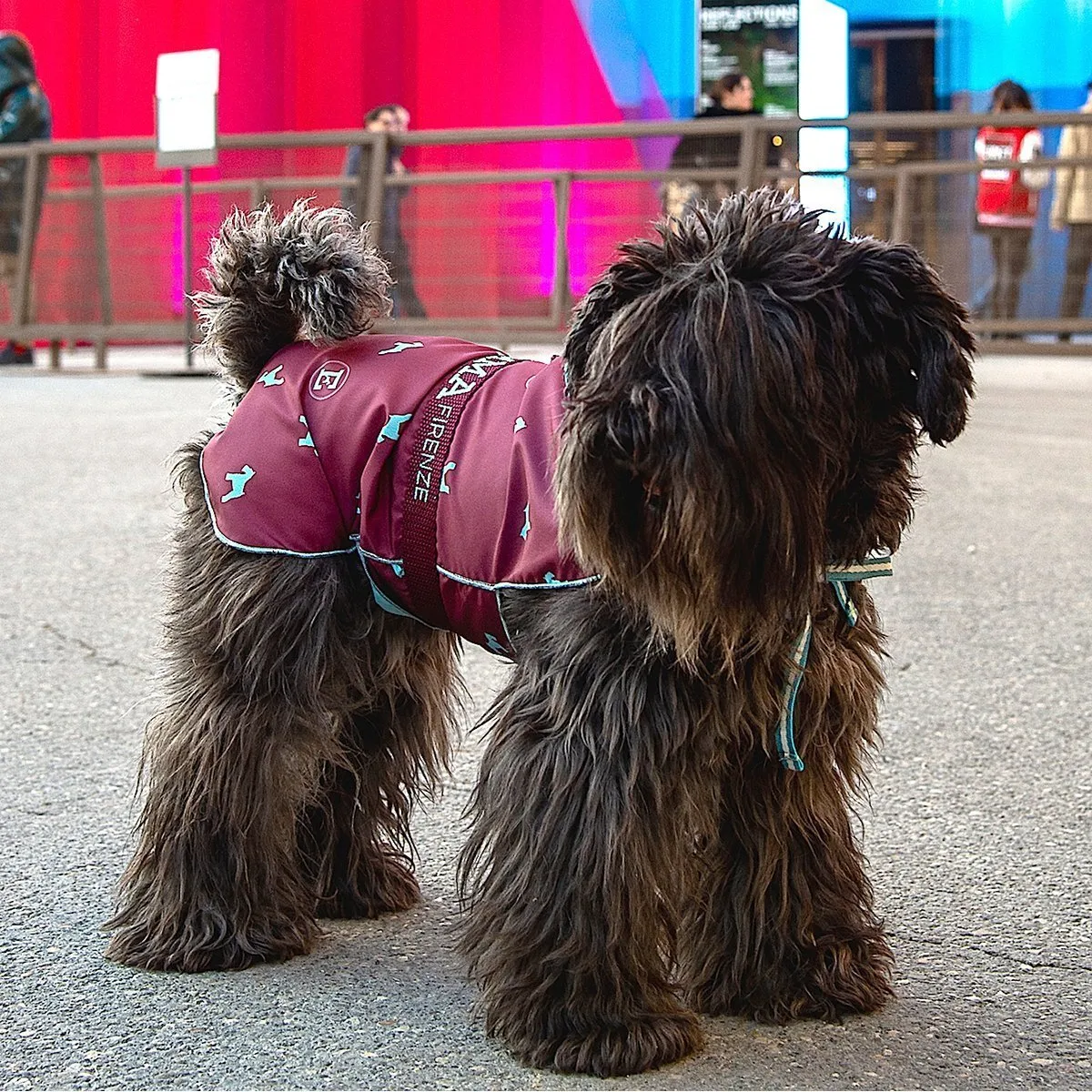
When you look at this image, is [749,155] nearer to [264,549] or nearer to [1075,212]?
[1075,212]

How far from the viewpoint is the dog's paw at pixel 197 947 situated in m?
2.68

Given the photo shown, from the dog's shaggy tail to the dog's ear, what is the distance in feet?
3.23

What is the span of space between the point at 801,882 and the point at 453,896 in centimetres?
78

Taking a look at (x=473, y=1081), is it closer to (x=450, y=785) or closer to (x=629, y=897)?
(x=629, y=897)

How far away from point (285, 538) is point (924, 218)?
13.0 metres

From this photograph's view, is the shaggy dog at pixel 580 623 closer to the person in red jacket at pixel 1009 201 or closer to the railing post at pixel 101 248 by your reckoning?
the person in red jacket at pixel 1009 201

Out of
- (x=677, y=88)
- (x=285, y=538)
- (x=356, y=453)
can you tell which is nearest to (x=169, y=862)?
(x=285, y=538)

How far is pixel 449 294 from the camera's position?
1484 cm

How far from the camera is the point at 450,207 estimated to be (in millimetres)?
14781

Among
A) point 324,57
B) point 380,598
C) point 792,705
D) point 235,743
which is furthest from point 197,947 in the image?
point 324,57

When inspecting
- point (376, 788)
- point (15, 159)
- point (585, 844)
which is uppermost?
point (15, 159)

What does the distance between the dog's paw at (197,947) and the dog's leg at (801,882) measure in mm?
707

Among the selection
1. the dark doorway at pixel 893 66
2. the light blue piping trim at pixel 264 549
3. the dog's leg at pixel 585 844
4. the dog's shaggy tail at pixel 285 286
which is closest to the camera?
the dog's leg at pixel 585 844

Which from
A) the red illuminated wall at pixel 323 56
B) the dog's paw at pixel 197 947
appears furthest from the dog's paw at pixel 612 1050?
the red illuminated wall at pixel 323 56
